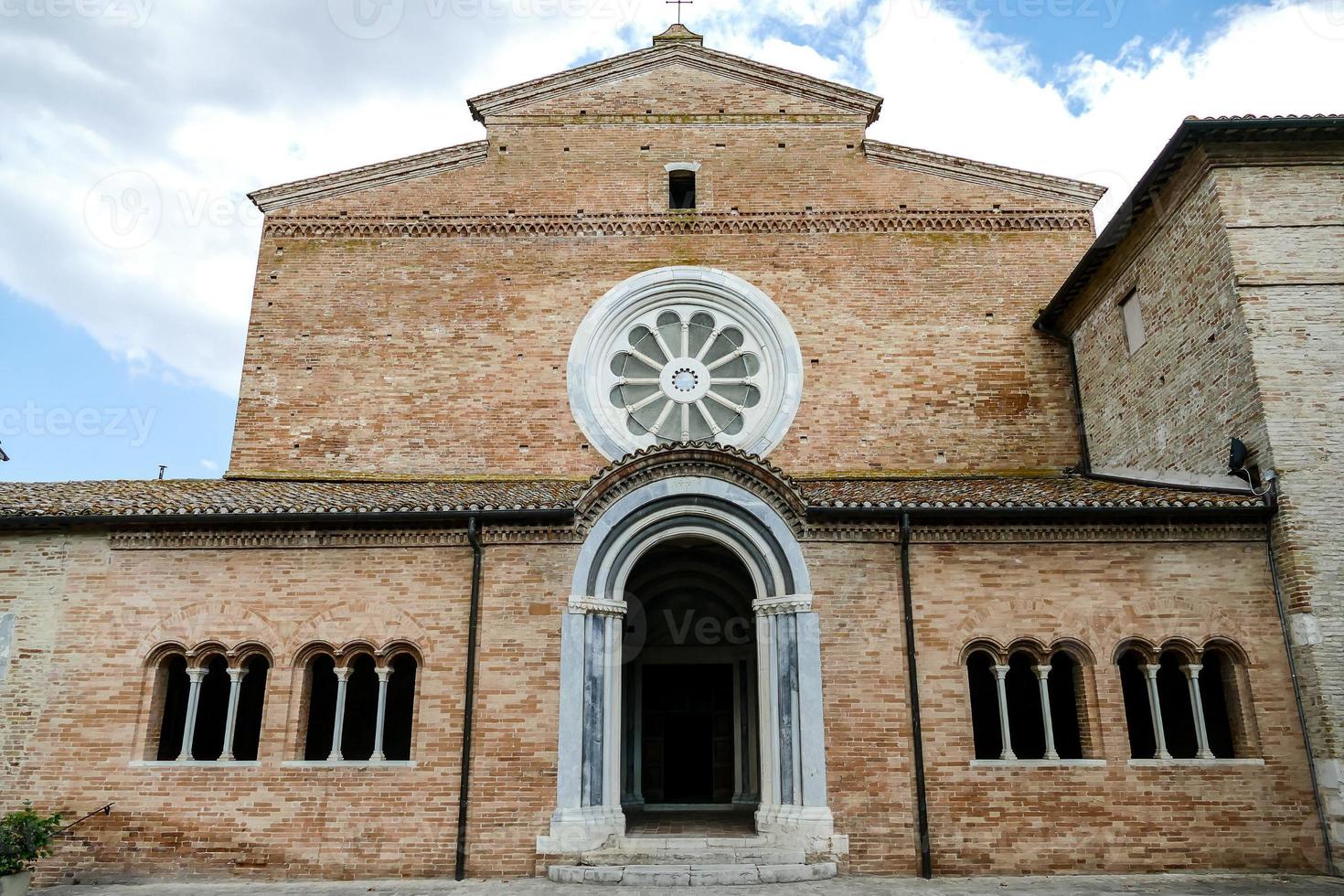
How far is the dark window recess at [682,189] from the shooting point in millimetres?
15898

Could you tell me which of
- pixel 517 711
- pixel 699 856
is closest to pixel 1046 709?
pixel 699 856

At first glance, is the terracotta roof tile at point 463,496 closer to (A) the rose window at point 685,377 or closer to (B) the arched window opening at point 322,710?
(A) the rose window at point 685,377

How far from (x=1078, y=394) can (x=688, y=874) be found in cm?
977

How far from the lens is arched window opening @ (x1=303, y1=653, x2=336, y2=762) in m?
11.7

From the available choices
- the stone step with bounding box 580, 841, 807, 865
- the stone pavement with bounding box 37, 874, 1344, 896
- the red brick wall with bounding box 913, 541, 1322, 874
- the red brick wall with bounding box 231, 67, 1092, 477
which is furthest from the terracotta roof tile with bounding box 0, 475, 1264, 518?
the stone pavement with bounding box 37, 874, 1344, 896

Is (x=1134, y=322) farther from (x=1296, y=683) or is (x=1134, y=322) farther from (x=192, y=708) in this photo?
(x=192, y=708)

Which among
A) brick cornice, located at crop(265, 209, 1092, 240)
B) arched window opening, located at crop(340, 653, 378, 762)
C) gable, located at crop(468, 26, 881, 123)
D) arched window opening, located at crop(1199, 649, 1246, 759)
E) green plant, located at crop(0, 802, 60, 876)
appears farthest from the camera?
gable, located at crop(468, 26, 881, 123)

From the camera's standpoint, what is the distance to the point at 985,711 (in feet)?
38.8

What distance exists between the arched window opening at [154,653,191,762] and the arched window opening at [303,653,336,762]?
4.83 feet

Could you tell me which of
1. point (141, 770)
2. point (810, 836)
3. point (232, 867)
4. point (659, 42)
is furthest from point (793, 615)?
point (659, 42)

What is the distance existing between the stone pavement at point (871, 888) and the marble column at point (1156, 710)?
1327 millimetres

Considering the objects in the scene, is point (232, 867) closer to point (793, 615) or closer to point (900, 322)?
point (793, 615)

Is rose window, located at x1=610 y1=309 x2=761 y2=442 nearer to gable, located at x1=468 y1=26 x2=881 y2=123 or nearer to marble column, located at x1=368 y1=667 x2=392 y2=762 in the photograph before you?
gable, located at x1=468 y1=26 x2=881 y2=123

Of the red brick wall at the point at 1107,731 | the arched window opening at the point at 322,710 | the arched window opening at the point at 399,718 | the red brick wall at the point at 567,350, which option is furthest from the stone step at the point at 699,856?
the red brick wall at the point at 567,350
